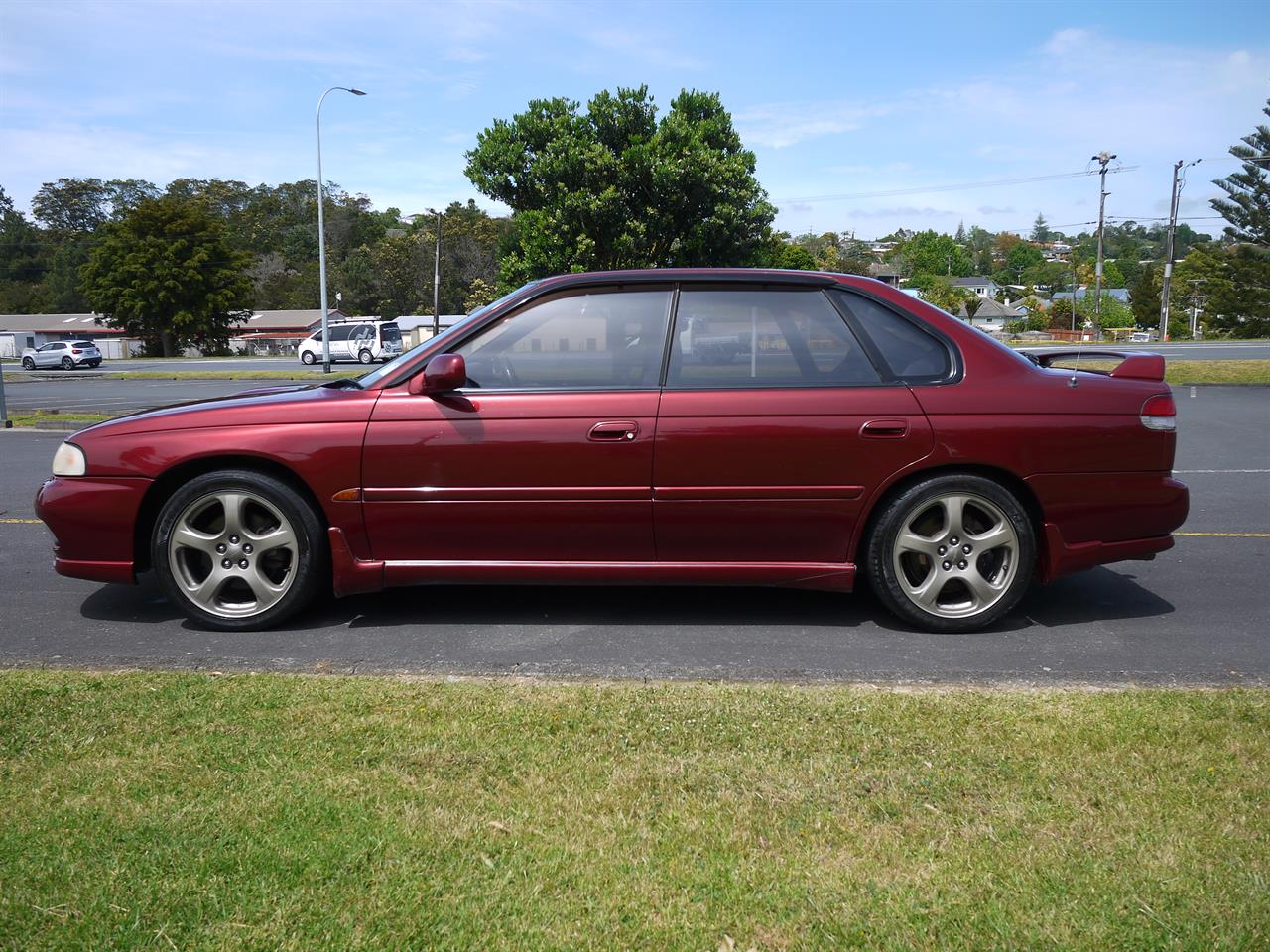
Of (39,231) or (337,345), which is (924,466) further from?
(39,231)

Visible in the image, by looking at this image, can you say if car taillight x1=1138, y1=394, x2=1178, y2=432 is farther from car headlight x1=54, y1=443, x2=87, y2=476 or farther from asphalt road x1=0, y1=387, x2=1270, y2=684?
car headlight x1=54, y1=443, x2=87, y2=476

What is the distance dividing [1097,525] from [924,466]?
0.88 m

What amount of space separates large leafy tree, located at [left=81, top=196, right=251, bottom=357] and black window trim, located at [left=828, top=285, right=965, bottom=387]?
2378 inches

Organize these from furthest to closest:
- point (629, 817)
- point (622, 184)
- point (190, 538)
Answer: point (622, 184) → point (190, 538) → point (629, 817)

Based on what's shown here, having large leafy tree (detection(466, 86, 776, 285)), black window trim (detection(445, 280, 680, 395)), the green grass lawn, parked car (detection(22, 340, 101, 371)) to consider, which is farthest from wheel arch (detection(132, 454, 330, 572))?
parked car (detection(22, 340, 101, 371))

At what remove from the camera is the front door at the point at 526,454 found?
4633 mm

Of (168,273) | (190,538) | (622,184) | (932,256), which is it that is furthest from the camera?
(932,256)

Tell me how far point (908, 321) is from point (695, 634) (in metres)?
1.79

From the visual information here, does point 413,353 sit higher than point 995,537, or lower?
higher

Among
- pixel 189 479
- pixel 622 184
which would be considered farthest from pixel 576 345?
pixel 622 184

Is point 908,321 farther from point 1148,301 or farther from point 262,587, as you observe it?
point 1148,301

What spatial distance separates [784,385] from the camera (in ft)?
15.5

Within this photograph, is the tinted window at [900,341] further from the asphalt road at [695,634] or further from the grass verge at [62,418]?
the grass verge at [62,418]

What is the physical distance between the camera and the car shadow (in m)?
5.00
